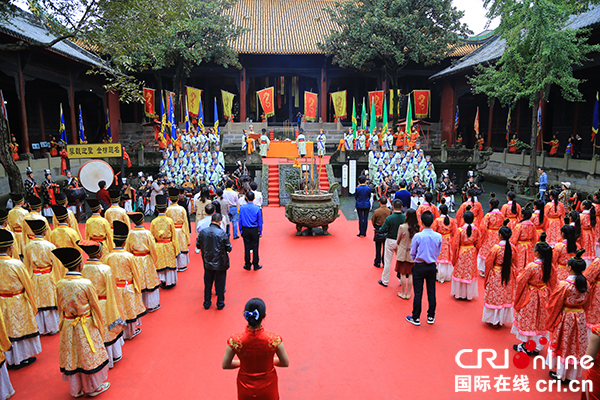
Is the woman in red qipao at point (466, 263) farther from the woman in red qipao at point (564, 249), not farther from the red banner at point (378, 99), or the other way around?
the red banner at point (378, 99)

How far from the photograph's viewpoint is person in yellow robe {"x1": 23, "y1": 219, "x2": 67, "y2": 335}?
16.7ft

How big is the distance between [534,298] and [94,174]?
1123cm

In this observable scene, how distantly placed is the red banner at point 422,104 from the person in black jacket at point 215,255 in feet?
66.6

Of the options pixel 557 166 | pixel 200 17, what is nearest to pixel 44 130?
pixel 200 17

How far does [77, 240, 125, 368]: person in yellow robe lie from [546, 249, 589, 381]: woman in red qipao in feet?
15.4

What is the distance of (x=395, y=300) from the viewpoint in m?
5.98

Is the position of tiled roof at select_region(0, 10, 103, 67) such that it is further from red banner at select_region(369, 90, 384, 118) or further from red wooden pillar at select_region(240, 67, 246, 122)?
red banner at select_region(369, 90, 384, 118)

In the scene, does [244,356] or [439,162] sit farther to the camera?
[439,162]

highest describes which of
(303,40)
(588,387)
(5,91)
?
(303,40)

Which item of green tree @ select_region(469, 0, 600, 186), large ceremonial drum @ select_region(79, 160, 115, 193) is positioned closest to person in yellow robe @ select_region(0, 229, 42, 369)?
→ large ceremonial drum @ select_region(79, 160, 115, 193)

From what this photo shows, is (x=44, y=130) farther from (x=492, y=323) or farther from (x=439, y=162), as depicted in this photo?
(x=492, y=323)

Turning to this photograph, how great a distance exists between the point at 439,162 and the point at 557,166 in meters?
4.69

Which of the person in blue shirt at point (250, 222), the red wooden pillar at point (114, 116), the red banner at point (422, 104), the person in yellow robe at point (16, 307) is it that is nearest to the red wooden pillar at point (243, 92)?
the red wooden pillar at point (114, 116)

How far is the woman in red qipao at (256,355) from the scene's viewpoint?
8.79 ft
